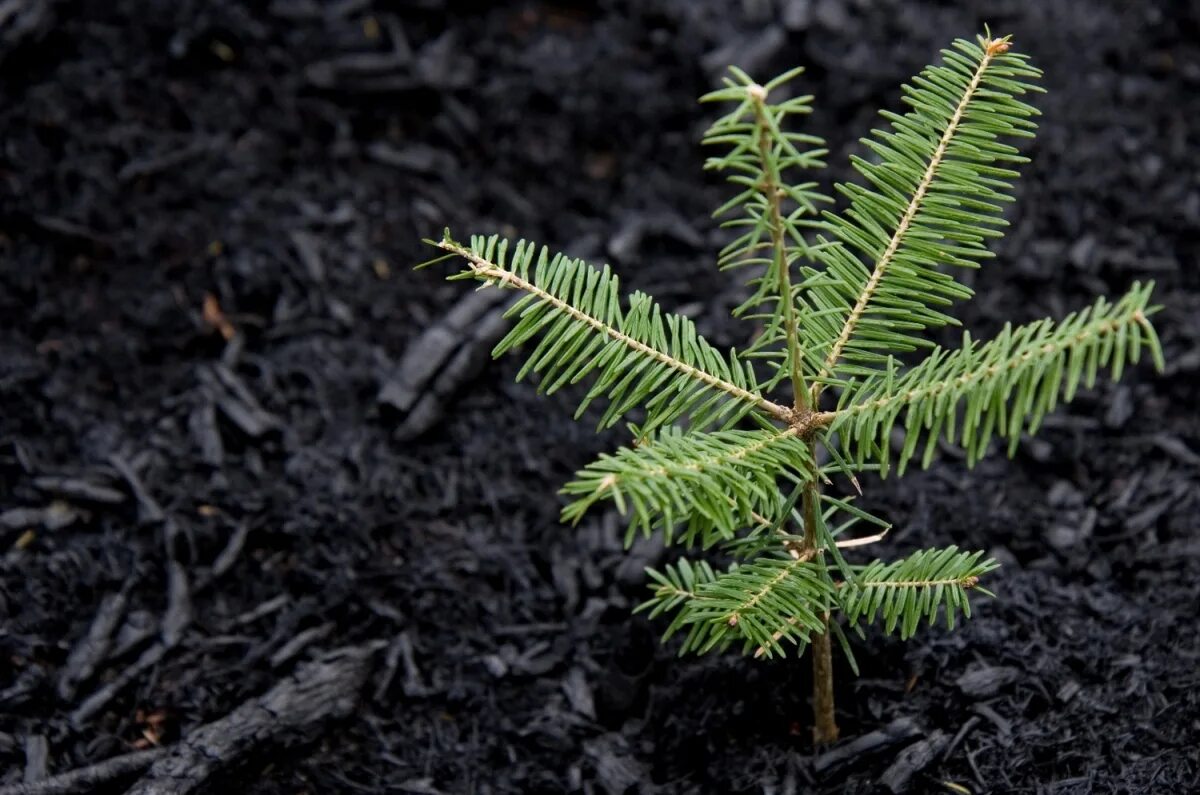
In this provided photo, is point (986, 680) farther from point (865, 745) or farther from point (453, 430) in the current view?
point (453, 430)

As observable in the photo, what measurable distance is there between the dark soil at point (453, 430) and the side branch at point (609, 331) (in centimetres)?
56

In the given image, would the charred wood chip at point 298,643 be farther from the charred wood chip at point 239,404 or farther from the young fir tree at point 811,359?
the young fir tree at point 811,359

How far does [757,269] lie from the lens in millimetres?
2338

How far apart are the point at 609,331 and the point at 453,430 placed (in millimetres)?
963

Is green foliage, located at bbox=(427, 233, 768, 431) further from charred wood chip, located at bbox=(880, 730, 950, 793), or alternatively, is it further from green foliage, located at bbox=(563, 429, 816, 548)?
charred wood chip, located at bbox=(880, 730, 950, 793)

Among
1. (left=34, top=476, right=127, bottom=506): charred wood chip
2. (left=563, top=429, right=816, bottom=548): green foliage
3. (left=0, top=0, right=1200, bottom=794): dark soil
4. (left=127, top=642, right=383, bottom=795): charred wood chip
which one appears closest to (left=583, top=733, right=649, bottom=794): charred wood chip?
(left=0, top=0, right=1200, bottom=794): dark soil

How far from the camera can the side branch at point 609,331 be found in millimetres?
1209

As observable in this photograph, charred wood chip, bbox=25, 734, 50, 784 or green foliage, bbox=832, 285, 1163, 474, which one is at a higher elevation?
green foliage, bbox=832, 285, 1163, 474

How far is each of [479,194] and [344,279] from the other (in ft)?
1.19

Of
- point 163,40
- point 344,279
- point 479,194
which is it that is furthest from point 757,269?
point 163,40

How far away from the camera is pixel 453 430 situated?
2148 millimetres

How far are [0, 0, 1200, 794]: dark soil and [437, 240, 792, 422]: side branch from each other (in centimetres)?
56

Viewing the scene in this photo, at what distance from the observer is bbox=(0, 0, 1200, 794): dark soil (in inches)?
65.4

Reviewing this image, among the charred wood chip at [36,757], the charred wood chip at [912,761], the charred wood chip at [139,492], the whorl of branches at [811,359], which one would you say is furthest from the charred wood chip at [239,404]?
the charred wood chip at [912,761]
